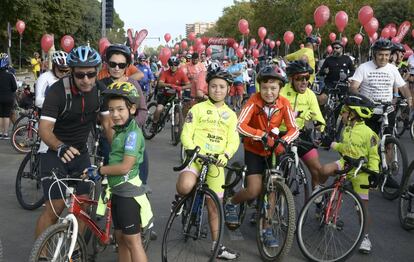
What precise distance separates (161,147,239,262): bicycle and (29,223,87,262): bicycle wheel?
40.4 inches

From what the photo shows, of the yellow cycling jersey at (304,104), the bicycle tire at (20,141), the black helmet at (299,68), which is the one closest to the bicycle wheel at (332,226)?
the yellow cycling jersey at (304,104)

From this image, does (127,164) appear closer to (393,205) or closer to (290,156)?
(290,156)

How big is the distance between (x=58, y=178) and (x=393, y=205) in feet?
14.6

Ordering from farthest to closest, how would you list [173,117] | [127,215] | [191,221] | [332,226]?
[173,117], [332,226], [191,221], [127,215]

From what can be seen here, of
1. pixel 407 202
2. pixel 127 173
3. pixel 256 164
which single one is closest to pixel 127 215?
pixel 127 173

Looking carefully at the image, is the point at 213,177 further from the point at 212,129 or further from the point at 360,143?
the point at 360,143

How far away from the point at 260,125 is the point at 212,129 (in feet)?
1.83

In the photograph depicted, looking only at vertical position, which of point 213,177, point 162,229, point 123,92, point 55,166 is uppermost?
point 123,92

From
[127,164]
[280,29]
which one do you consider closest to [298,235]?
[127,164]

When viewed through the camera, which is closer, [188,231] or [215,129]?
[188,231]

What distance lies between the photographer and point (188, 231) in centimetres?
471

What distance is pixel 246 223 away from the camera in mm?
5957

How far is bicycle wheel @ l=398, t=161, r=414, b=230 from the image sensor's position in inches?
225

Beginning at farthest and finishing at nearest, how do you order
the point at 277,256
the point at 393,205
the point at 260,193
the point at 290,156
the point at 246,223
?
the point at 393,205 < the point at 246,223 < the point at 290,156 < the point at 260,193 < the point at 277,256
